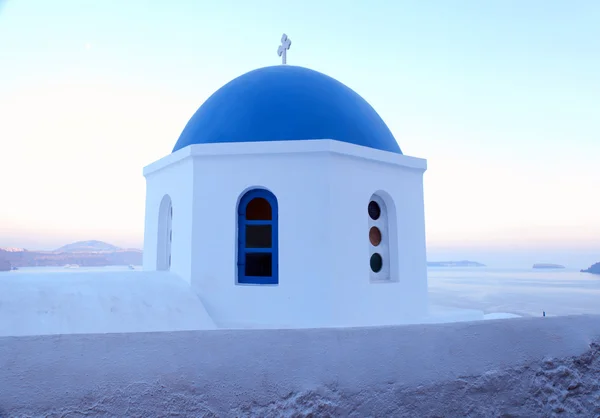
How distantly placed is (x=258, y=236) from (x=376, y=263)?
1.82 meters

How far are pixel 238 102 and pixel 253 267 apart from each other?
8.05 feet

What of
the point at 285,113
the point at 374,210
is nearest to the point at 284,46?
the point at 285,113

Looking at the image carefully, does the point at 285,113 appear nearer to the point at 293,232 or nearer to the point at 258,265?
the point at 293,232

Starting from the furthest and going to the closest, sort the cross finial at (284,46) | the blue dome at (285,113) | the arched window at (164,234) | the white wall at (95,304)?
the cross finial at (284,46) < the arched window at (164,234) < the blue dome at (285,113) < the white wall at (95,304)

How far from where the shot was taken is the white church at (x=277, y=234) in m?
5.06

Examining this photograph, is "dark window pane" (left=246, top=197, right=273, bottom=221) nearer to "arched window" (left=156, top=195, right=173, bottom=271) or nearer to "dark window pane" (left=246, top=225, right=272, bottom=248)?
"dark window pane" (left=246, top=225, right=272, bottom=248)

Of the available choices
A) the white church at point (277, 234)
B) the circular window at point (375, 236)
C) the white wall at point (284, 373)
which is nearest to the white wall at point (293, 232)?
the white church at point (277, 234)

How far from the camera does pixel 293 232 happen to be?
17.5ft

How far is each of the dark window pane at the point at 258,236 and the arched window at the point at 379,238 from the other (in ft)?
5.02

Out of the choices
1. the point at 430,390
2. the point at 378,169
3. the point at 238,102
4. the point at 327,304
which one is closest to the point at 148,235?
the point at 238,102

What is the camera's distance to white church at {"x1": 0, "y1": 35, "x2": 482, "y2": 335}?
16.6 ft

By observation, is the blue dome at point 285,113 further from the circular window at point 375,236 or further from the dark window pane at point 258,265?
the dark window pane at point 258,265

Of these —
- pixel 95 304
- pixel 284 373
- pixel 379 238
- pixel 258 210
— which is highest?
pixel 258 210

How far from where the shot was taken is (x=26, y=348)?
2.30 m
